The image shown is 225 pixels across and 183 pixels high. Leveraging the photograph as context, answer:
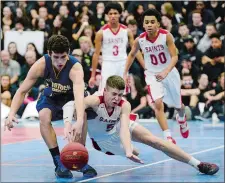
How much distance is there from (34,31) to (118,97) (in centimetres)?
1240

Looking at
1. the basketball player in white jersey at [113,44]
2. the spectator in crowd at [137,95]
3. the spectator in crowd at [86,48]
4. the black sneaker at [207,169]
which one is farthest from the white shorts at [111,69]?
the black sneaker at [207,169]

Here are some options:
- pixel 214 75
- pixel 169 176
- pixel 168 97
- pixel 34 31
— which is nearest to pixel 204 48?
pixel 214 75

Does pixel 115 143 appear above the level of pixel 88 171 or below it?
above

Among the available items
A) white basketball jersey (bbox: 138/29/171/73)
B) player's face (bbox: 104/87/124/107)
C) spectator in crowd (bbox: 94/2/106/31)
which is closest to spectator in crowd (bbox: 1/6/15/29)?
spectator in crowd (bbox: 94/2/106/31)

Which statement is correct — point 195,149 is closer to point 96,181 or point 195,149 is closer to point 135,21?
point 96,181

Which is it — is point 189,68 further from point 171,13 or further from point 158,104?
point 158,104

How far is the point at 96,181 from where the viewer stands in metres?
9.89

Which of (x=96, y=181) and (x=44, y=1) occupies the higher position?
(x=44, y=1)

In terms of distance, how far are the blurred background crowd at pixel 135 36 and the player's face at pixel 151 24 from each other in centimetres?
632

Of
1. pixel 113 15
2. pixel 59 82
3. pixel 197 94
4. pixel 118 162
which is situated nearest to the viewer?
pixel 59 82

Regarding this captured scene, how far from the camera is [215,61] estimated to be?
19.8 meters

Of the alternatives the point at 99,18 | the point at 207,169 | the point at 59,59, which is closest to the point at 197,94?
the point at 99,18

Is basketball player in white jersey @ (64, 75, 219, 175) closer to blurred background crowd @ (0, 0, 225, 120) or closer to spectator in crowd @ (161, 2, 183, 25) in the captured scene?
blurred background crowd @ (0, 0, 225, 120)

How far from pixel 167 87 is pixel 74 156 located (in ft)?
14.8
